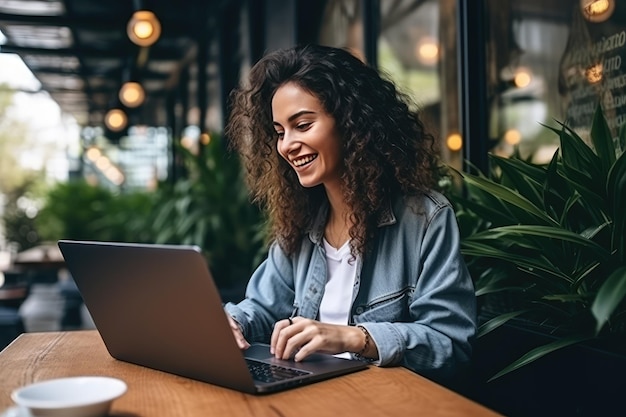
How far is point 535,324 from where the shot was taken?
179cm

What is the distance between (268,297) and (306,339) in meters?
0.58

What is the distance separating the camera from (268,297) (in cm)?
184

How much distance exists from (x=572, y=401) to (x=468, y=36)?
158 cm

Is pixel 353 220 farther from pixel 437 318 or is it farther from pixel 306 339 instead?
pixel 306 339

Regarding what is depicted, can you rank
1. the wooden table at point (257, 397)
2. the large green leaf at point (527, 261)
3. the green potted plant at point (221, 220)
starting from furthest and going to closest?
1. the green potted plant at point (221, 220)
2. the large green leaf at point (527, 261)
3. the wooden table at point (257, 397)

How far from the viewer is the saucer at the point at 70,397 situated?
0.89 m

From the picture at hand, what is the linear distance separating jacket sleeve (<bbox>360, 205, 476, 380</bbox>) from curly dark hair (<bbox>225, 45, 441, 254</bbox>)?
17cm

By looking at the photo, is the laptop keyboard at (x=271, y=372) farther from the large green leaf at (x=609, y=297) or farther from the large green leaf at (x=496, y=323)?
the large green leaf at (x=496, y=323)

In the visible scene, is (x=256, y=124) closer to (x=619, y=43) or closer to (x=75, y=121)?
(x=619, y=43)

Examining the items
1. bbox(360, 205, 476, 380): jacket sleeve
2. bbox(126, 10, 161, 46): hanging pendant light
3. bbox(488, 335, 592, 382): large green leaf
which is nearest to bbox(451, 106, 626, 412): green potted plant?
bbox(488, 335, 592, 382): large green leaf

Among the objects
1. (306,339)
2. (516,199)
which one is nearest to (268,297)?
(306,339)

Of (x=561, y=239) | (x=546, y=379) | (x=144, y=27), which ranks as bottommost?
(x=546, y=379)

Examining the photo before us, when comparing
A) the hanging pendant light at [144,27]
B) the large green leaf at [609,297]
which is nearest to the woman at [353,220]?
the large green leaf at [609,297]

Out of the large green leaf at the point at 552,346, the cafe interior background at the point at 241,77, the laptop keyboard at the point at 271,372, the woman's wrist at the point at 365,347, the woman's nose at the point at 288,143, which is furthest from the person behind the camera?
→ the cafe interior background at the point at 241,77
